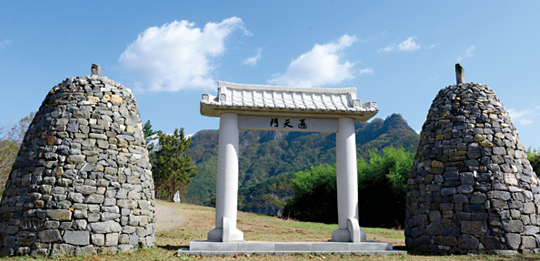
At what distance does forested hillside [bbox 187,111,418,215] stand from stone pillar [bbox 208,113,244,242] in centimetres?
3068

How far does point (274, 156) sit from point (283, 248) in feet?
181

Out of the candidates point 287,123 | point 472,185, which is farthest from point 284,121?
point 472,185

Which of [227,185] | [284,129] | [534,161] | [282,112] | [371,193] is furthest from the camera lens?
[371,193]

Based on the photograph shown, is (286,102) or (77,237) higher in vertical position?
(286,102)

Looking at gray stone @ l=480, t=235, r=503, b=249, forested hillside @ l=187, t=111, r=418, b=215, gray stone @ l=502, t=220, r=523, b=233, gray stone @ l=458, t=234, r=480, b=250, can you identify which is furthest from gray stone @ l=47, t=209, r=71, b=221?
forested hillside @ l=187, t=111, r=418, b=215

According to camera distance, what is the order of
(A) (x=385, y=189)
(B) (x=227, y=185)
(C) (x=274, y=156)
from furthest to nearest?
(C) (x=274, y=156) → (A) (x=385, y=189) → (B) (x=227, y=185)

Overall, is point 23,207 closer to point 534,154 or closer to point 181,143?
point 534,154

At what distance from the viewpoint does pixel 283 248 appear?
293 inches

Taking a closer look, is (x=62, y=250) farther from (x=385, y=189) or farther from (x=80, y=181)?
(x=385, y=189)

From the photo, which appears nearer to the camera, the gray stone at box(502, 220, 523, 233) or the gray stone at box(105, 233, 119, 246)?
the gray stone at box(105, 233, 119, 246)

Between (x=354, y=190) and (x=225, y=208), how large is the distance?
3.11 meters

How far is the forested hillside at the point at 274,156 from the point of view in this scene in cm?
4103

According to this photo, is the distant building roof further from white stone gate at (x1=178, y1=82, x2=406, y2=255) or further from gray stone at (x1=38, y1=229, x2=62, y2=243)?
gray stone at (x1=38, y1=229, x2=62, y2=243)

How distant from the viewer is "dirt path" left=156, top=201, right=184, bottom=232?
47.4 feet
